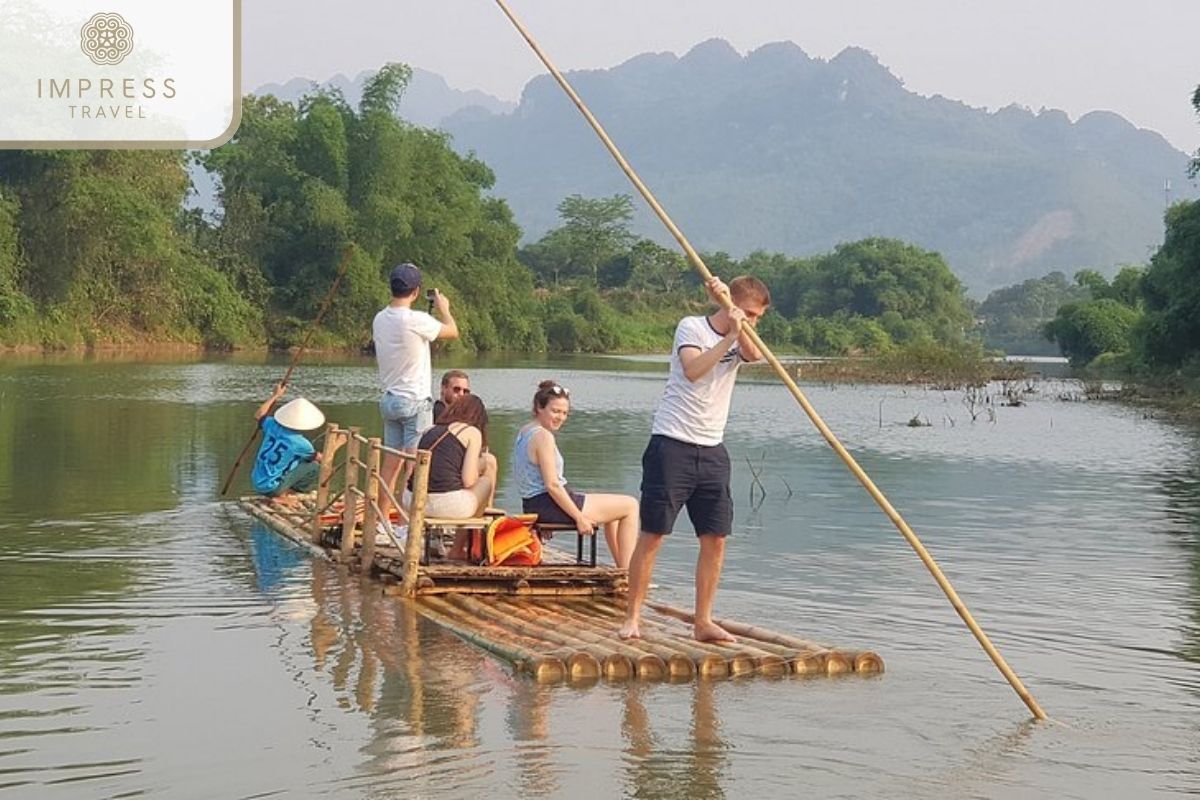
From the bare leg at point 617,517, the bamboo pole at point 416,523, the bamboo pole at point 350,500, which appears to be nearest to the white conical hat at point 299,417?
the bamboo pole at point 350,500

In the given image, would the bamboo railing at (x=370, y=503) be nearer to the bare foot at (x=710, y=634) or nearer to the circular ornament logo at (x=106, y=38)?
the bare foot at (x=710, y=634)

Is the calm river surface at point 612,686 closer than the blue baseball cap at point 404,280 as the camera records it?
Yes

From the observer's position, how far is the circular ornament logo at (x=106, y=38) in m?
50.8

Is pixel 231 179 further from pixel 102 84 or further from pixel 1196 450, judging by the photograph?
pixel 1196 450

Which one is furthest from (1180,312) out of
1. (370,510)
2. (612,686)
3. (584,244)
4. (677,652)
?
(584,244)

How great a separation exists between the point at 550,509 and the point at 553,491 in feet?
0.50

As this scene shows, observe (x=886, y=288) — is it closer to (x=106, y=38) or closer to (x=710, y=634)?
(x=106, y=38)

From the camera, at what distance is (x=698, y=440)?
8.28 meters

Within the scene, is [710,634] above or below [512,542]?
below

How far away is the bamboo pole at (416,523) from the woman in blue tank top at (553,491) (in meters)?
0.62

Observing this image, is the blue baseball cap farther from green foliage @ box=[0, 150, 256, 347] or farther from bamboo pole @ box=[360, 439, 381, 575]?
green foliage @ box=[0, 150, 256, 347]

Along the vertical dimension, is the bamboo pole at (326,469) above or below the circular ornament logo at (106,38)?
below

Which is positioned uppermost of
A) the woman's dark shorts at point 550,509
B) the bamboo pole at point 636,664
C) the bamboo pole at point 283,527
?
the woman's dark shorts at point 550,509

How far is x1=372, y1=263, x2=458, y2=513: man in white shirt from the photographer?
439 inches
